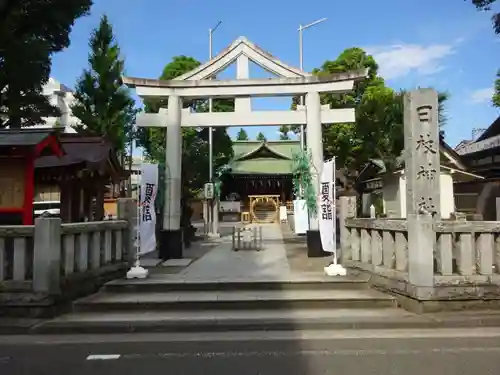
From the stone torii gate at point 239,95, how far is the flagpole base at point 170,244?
20 centimetres

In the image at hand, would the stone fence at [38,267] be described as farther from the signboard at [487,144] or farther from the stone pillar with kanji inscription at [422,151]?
the signboard at [487,144]

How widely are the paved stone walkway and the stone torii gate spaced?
5.19 feet

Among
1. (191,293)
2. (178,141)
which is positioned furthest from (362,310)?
(178,141)

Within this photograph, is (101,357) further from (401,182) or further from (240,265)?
(401,182)

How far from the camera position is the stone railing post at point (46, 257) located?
24.0 ft

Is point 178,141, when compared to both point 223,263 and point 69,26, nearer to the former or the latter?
point 223,263

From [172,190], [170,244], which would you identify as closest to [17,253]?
[170,244]

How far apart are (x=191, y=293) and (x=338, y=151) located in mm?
21858

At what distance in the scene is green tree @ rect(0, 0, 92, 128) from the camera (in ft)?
55.7

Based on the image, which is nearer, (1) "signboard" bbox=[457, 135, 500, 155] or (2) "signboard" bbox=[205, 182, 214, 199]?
(1) "signboard" bbox=[457, 135, 500, 155]

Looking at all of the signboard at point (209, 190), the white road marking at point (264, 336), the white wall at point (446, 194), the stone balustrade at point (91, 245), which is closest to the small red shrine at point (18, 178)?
the stone balustrade at point (91, 245)

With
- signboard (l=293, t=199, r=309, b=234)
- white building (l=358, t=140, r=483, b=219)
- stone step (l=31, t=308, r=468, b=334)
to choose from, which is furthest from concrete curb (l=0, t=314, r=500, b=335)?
white building (l=358, t=140, r=483, b=219)

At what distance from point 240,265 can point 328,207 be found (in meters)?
2.68

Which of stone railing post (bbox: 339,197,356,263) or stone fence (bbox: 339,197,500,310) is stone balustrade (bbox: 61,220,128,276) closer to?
stone railing post (bbox: 339,197,356,263)
